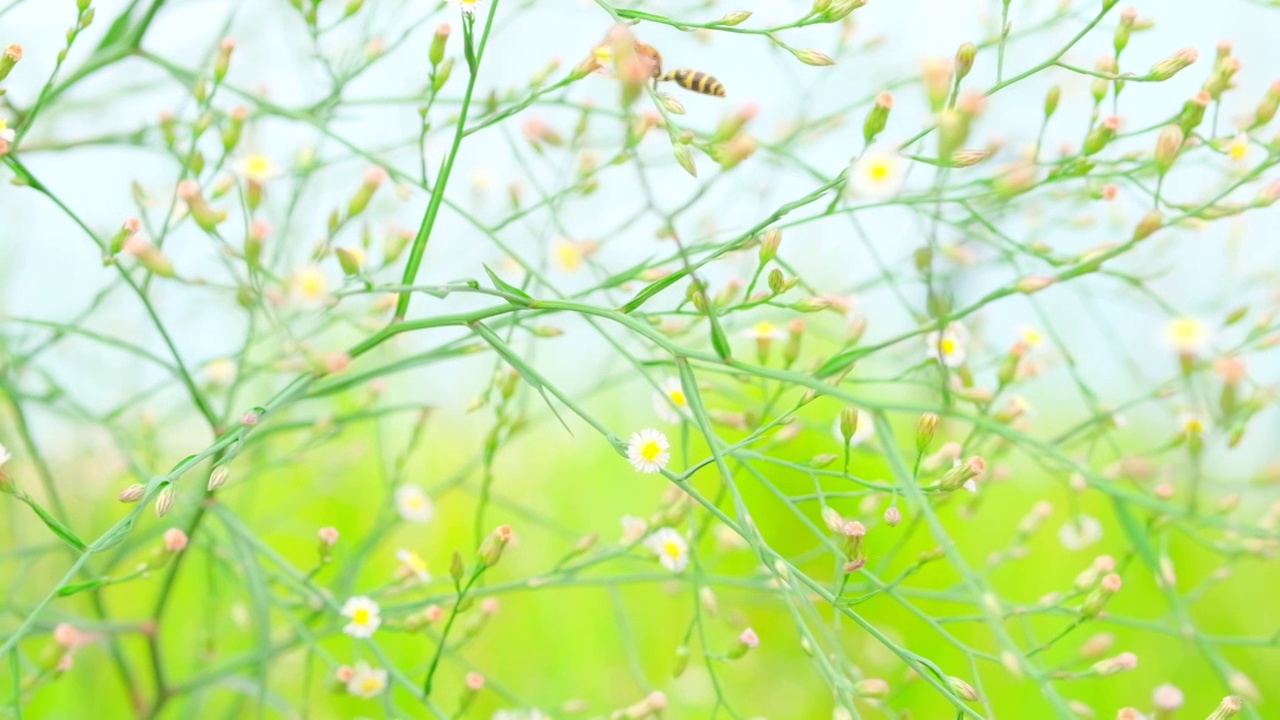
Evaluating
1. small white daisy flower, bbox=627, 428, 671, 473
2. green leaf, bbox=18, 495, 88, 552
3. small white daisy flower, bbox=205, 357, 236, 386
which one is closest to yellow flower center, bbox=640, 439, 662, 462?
small white daisy flower, bbox=627, 428, 671, 473

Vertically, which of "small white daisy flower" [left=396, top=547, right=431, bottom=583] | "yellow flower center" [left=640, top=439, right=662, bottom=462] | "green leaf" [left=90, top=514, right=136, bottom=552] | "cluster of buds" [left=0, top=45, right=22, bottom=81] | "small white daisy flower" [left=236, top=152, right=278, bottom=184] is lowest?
"small white daisy flower" [left=396, top=547, right=431, bottom=583]

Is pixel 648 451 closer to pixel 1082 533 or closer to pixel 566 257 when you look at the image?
pixel 566 257

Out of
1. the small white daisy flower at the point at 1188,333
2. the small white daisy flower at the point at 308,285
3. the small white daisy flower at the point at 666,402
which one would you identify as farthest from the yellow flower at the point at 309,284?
the small white daisy flower at the point at 1188,333

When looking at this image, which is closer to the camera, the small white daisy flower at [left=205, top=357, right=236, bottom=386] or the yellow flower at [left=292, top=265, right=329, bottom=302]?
the yellow flower at [left=292, top=265, right=329, bottom=302]

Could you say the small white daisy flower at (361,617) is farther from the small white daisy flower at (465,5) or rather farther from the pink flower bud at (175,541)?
the small white daisy flower at (465,5)

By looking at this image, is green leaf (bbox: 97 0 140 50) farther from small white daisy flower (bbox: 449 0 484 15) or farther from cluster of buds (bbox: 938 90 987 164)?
cluster of buds (bbox: 938 90 987 164)

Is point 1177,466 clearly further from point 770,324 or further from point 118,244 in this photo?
point 118,244
